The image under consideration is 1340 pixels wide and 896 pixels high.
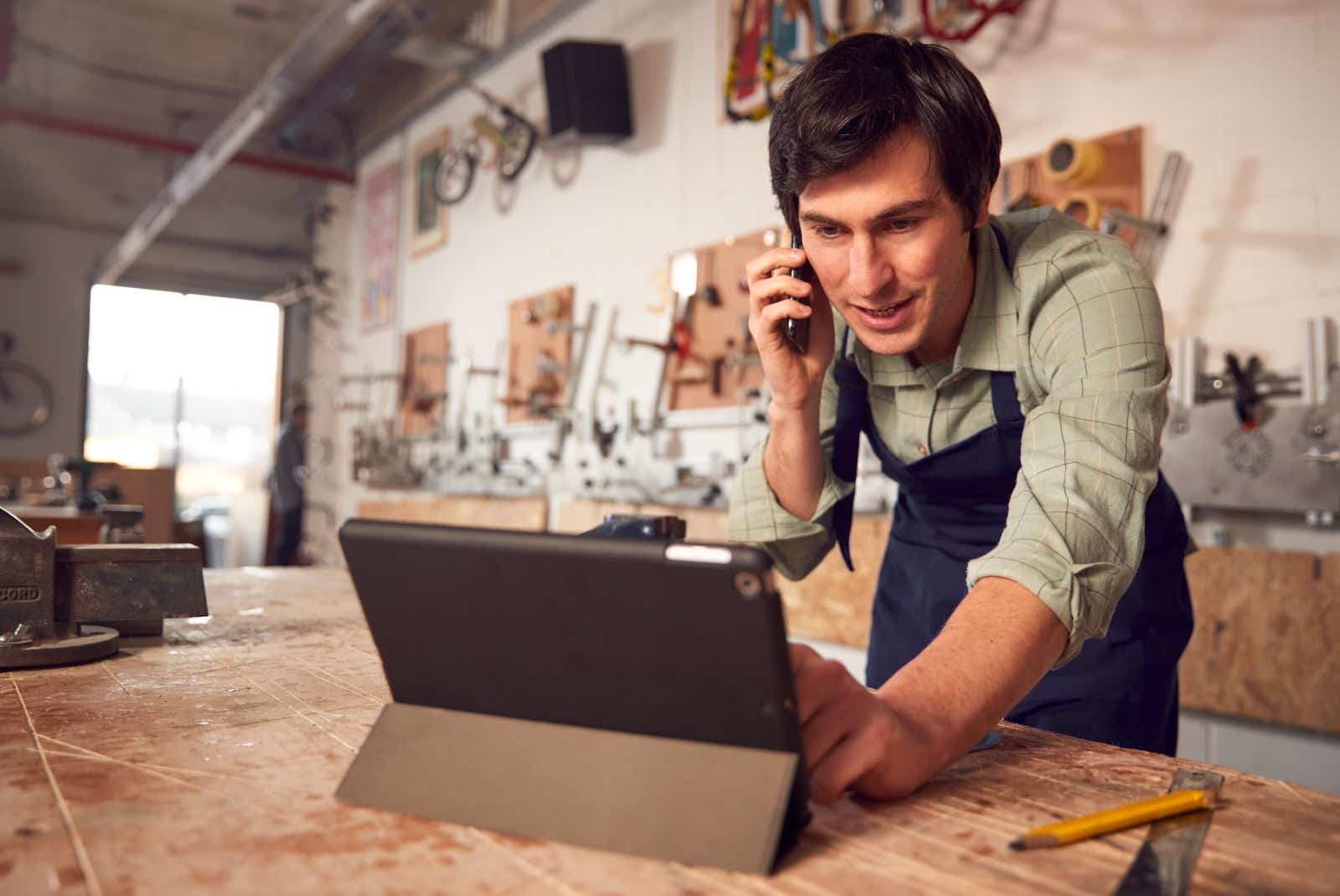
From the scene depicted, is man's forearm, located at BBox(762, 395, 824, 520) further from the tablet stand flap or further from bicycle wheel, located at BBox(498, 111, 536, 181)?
bicycle wheel, located at BBox(498, 111, 536, 181)

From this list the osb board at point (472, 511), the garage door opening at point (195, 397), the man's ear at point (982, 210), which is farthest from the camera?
the garage door opening at point (195, 397)

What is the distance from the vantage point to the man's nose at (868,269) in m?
1.13

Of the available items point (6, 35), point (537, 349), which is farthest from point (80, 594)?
point (6, 35)

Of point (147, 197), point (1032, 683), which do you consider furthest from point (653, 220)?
point (147, 197)

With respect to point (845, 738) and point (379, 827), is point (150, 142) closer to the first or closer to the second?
point (379, 827)

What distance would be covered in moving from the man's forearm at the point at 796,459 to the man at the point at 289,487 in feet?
21.8

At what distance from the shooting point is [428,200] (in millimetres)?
6605

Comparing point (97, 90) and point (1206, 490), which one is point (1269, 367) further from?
point (97, 90)

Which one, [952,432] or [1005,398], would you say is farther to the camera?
[952,432]

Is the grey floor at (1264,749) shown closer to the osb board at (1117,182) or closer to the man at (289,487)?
the osb board at (1117,182)

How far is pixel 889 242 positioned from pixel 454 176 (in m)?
5.42

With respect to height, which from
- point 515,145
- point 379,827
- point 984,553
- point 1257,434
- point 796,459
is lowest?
point 379,827

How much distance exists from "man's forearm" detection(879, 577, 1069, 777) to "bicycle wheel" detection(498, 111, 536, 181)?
469 centimetres

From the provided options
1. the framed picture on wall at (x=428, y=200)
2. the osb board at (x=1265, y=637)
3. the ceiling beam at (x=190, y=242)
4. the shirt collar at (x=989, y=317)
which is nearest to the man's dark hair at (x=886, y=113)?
the shirt collar at (x=989, y=317)
